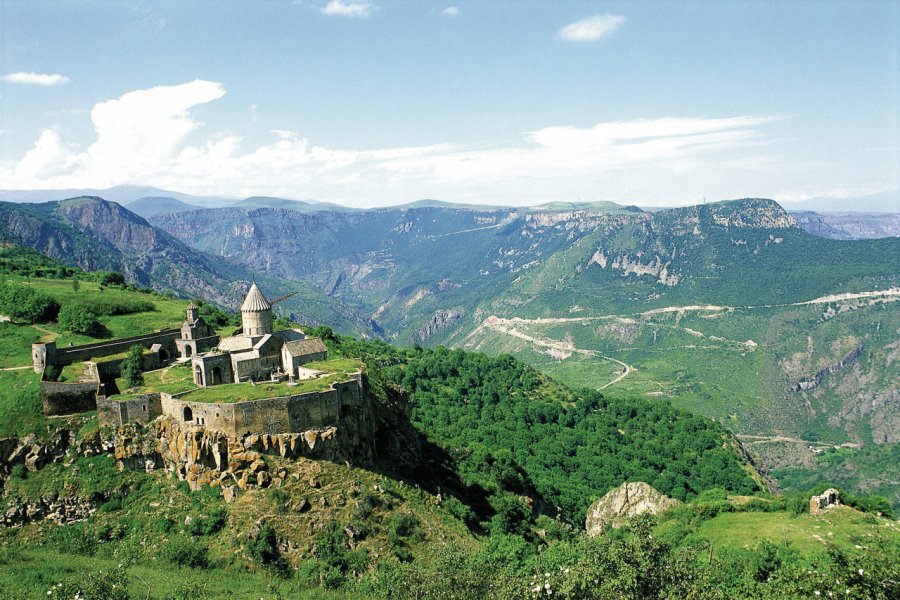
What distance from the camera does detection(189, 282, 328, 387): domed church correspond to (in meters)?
57.8

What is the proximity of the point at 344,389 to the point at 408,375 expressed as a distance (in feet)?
→ 231

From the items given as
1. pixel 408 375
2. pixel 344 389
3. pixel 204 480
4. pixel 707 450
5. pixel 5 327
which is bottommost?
pixel 707 450

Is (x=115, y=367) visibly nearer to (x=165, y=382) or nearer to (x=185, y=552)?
(x=165, y=382)

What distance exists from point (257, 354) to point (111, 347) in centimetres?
1662

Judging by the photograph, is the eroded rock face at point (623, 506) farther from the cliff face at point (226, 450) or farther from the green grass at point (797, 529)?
the cliff face at point (226, 450)

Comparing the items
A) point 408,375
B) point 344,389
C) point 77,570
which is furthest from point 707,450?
point 77,570

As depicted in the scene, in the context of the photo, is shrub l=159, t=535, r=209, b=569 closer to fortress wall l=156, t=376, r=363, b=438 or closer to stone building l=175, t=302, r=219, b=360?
fortress wall l=156, t=376, r=363, b=438

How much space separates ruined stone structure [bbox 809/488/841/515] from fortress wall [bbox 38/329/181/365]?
68.1m

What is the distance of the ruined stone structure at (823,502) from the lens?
62562 millimetres

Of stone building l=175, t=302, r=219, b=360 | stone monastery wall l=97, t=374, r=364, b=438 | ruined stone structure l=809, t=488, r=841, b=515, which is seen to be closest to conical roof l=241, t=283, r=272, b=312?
stone building l=175, t=302, r=219, b=360

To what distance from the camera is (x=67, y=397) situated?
180 ft

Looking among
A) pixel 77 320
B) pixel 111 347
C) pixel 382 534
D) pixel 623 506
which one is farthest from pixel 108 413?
pixel 623 506

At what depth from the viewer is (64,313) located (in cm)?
7188

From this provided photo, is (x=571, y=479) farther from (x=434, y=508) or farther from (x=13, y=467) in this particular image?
(x=13, y=467)
